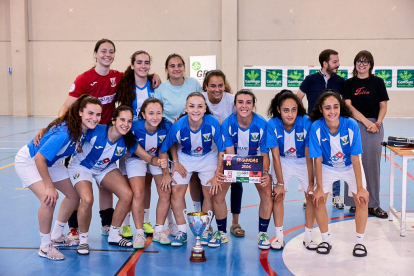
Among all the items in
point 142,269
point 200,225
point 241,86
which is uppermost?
point 241,86

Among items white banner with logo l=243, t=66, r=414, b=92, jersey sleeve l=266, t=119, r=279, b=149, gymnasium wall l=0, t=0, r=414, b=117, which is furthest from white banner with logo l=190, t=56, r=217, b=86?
jersey sleeve l=266, t=119, r=279, b=149

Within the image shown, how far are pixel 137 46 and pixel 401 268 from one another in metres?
15.2

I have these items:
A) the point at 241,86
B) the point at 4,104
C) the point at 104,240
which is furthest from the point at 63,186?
the point at 4,104

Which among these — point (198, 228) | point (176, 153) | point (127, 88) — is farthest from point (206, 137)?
point (127, 88)

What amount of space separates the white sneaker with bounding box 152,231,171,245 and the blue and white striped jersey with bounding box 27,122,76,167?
115cm

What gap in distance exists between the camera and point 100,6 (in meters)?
17.2

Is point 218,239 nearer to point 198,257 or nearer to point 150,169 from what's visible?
point 198,257

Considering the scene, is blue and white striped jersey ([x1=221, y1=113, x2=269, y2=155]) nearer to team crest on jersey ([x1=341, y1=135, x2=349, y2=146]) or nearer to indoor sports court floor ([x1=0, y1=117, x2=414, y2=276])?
team crest on jersey ([x1=341, y1=135, x2=349, y2=146])

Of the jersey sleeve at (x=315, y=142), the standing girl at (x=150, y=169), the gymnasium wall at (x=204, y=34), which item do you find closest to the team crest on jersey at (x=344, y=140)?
the jersey sleeve at (x=315, y=142)

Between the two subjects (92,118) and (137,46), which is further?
(137,46)

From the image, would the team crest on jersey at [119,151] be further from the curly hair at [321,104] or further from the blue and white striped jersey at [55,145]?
the curly hair at [321,104]

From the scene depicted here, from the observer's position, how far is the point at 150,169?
446 cm

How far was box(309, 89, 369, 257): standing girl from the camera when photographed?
13.0ft

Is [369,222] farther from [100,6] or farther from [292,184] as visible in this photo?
[100,6]
